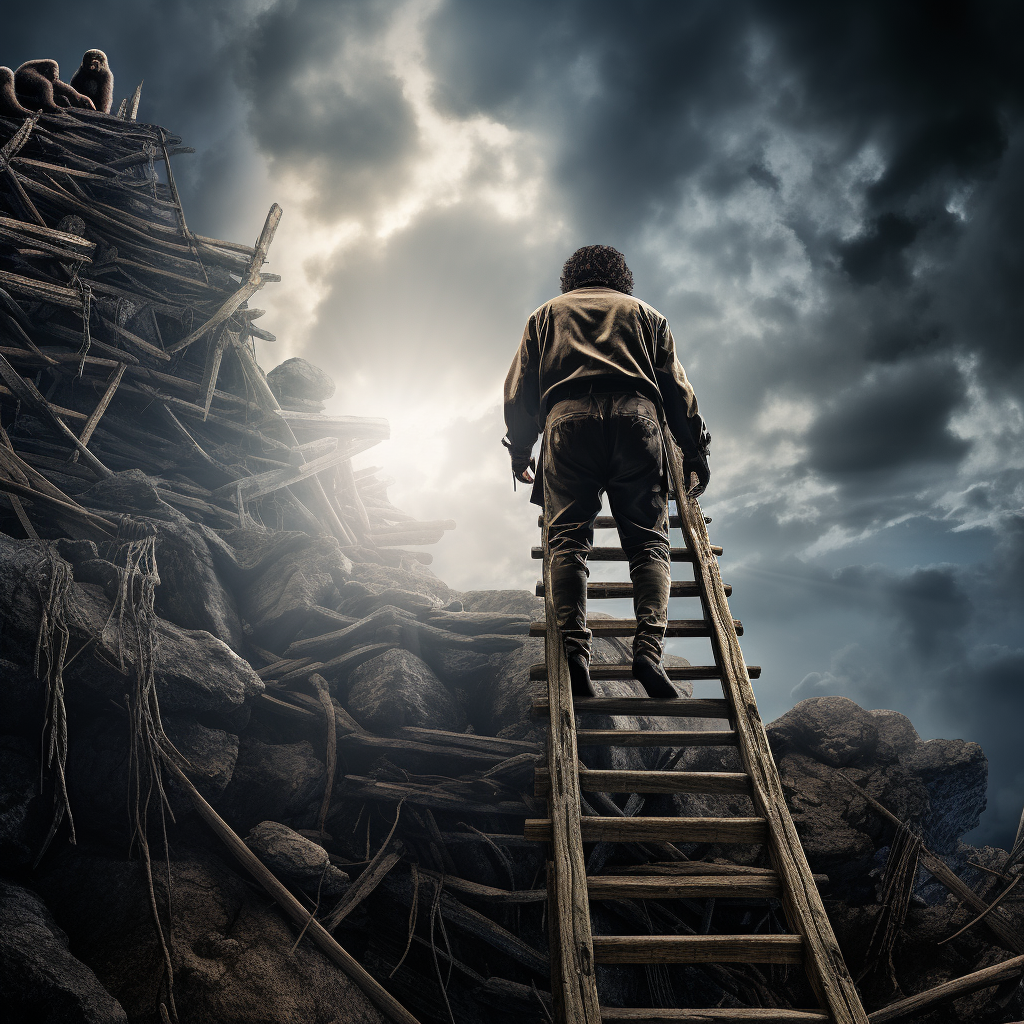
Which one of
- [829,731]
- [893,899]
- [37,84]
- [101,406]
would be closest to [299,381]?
[101,406]

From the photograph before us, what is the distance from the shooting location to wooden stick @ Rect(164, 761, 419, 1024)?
353 centimetres

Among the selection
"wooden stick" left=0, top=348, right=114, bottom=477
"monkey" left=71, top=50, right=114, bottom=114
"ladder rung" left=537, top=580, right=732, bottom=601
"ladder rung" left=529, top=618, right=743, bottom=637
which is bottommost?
"ladder rung" left=529, top=618, right=743, bottom=637

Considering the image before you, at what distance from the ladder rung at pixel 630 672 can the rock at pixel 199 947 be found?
8.42 ft

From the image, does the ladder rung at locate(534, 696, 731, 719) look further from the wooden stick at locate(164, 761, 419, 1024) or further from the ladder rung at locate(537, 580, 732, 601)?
the wooden stick at locate(164, 761, 419, 1024)

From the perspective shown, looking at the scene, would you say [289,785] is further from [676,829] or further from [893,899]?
[893,899]

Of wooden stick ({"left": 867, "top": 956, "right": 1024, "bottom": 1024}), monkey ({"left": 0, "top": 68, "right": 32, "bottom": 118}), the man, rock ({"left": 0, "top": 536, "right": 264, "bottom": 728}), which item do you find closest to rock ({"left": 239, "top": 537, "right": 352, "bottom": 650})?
rock ({"left": 0, "top": 536, "right": 264, "bottom": 728})

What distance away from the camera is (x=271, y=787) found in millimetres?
4637

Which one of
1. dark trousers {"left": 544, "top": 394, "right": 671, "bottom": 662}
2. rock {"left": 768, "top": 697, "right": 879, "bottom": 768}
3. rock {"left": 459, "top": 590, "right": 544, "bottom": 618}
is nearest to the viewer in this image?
dark trousers {"left": 544, "top": 394, "right": 671, "bottom": 662}

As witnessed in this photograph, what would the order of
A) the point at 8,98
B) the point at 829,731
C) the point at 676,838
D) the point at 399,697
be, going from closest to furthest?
the point at 676,838, the point at 399,697, the point at 829,731, the point at 8,98

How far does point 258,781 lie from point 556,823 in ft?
11.3

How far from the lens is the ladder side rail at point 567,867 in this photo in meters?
1.89

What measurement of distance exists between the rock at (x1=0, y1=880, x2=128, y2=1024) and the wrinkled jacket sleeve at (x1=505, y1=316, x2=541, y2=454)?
3875 millimetres

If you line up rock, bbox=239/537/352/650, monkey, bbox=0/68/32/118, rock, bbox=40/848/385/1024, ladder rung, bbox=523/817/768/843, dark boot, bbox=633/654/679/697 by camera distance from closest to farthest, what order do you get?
ladder rung, bbox=523/817/768/843 → dark boot, bbox=633/654/679/697 → rock, bbox=40/848/385/1024 → rock, bbox=239/537/352/650 → monkey, bbox=0/68/32/118

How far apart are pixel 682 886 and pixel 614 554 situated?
1.92 meters
